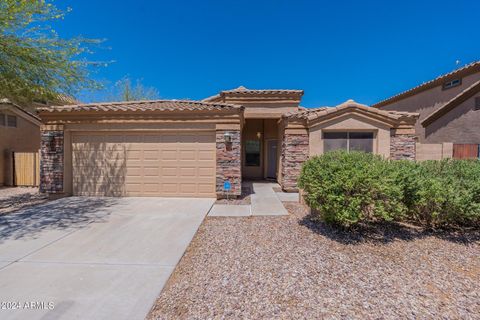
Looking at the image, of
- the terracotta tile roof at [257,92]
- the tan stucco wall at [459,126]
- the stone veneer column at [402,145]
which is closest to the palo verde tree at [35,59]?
Answer: the terracotta tile roof at [257,92]

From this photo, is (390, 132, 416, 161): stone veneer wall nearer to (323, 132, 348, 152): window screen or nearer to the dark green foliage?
(323, 132, 348, 152): window screen

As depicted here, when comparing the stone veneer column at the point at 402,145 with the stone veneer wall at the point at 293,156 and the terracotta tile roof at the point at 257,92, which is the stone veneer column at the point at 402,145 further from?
the terracotta tile roof at the point at 257,92

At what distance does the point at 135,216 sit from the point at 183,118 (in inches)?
154

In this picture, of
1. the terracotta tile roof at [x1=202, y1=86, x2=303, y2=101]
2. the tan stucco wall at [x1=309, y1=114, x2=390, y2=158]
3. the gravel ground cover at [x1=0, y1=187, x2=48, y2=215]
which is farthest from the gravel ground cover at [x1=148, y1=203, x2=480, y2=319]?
the terracotta tile roof at [x1=202, y1=86, x2=303, y2=101]

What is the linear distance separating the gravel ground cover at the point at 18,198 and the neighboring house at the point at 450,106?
15722 mm

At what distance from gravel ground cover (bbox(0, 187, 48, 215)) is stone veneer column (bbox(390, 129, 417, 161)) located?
13.6 m

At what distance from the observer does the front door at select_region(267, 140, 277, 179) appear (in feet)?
45.2

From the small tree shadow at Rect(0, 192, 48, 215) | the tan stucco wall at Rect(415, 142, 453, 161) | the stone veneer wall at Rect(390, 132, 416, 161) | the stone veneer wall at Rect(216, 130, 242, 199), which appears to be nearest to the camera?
the small tree shadow at Rect(0, 192, 48, 215)

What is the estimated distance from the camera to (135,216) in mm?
6395

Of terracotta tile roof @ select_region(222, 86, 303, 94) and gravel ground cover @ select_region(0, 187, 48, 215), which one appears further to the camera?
terracotta tile roof @ select_region(222, 86, 303, 94)

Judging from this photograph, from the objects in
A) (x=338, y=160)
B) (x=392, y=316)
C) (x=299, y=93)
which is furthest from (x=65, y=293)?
(x=299, y=93)

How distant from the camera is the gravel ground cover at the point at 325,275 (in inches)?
107

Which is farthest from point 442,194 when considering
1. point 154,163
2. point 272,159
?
point 272,159

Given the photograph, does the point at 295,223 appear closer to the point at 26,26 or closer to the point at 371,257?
the point at 371,257
